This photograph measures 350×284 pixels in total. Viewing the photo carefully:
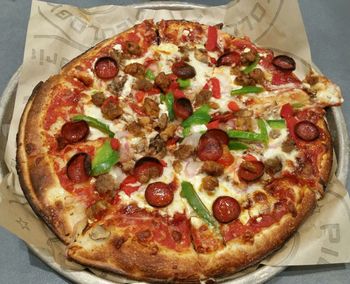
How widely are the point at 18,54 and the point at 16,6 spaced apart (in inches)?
24.8

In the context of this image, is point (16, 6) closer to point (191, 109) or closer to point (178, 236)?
point (191, 109)

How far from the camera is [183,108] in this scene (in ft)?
9.52

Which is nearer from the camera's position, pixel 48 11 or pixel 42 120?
pixel 42 120

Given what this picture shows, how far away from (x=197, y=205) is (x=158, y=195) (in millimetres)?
208

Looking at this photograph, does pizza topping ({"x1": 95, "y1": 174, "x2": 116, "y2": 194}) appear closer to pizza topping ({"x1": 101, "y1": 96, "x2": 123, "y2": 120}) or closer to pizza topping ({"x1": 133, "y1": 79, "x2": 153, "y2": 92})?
→ pizza topping ({"x1": 101, "y1": 96, "x2": 123, "y2": 120})

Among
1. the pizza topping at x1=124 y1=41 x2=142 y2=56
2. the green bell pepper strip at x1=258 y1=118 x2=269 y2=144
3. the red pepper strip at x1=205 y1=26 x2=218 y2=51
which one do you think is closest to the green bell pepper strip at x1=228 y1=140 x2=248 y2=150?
the green bell pepper strip at x1=258 y1=118 x2=269 y2=144

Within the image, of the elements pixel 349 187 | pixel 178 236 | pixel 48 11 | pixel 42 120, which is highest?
pixel 48 11

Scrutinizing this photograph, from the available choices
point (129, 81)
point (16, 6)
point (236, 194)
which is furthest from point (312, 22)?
point (16, 6)

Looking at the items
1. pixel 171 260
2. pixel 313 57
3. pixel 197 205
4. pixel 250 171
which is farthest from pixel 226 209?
pixel 313 57

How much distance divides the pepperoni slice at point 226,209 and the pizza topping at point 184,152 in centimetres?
35

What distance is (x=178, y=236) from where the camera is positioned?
96.0 inches

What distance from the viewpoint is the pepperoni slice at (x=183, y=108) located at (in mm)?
2898

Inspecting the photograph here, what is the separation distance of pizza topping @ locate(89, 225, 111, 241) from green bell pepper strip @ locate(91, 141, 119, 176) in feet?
1.06

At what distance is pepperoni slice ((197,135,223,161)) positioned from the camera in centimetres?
269
